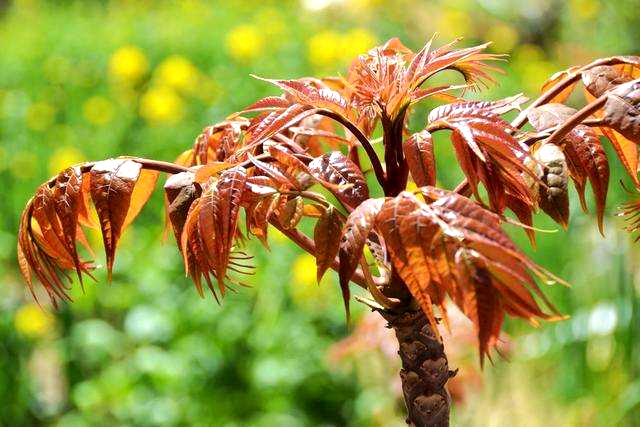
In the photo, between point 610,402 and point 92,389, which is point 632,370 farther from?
point 92,389

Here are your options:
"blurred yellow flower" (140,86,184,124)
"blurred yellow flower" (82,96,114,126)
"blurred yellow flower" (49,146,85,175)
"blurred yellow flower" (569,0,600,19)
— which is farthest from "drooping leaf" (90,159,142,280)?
"blurred yellow flower" (569,0,600,19)

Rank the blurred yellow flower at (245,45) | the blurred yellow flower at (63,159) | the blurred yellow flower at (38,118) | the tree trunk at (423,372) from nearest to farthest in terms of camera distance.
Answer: the tree trunk at (423,372), the blurred yellow flower at (63,159), the blurred yellow flower at (38,118), the blurred yellow flower at (245,45)

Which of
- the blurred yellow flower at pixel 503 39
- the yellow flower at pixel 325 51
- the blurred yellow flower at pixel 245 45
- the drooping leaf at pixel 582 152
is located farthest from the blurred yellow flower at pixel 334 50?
the drooping leaf at pixel 582 152

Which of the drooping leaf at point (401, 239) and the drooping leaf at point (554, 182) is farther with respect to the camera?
the drooping leaf at point (554, 182)

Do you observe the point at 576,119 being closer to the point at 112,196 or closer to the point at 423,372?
the point at 423,372

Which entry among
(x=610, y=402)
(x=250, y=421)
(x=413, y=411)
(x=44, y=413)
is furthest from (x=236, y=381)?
(x=413, y=411)

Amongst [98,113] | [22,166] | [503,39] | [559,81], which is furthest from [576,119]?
[503,39]

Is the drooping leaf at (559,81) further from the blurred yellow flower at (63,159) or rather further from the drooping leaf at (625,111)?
the blurred yellow flower at (63,159)
